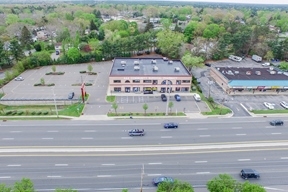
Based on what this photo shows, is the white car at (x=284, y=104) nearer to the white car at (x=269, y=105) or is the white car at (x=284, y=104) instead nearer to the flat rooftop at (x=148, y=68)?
the white car at (x=269, y=105)

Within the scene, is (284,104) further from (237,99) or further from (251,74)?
(251,74)

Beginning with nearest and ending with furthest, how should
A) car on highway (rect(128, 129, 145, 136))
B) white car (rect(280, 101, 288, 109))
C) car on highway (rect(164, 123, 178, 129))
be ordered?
car on highway (rect(128, 129, 145, 136)) → car on highway (rect(164, 123, 178, 129)) → white car (rect(280, 101, 288, 109))

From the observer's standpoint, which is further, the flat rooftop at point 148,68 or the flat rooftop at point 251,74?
the flat rooftop at point 251,74

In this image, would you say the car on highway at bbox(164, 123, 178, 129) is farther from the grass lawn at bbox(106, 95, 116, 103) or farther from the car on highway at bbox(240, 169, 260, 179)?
the grass lawn at bbox(106, 95, 116, 103)

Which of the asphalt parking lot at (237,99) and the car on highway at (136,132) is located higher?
the car on highway at (136,132)

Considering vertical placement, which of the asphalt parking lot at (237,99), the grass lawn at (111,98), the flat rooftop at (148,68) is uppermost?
the flat rooftop at (148,68)

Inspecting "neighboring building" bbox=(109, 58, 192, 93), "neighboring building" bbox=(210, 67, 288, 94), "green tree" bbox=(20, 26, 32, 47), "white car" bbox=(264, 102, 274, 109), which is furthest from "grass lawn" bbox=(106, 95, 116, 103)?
"green tree" bbox=(20, 26, 32, 47)

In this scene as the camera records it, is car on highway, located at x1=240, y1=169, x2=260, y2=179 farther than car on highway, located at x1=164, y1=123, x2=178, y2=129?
No

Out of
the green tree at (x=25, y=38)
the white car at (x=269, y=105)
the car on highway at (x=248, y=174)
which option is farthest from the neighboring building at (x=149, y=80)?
the green tree at (x=25, y=38)

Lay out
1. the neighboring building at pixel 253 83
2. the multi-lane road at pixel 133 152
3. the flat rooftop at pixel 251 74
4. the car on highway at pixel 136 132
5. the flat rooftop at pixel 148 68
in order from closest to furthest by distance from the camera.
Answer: the multi-lane road at pixel 133 152, the car on highway at pixel 136 132, the neighboring building at pixel 253 83, the flat rooftop at pixel 148 68, the flat rooftop at pixel 251 74
